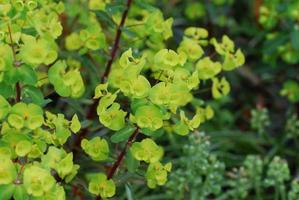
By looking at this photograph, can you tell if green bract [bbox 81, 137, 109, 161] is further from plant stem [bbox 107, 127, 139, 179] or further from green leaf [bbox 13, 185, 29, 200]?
green leaf [bbox 13, 185, 29, 200]

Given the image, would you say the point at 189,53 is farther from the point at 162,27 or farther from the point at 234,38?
the point at 234,38

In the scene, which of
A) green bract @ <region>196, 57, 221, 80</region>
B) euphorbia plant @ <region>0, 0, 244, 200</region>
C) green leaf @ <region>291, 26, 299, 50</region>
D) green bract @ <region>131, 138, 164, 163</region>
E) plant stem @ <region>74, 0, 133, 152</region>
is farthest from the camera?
green leaf @ <region>291, 26, 299, 50</region>

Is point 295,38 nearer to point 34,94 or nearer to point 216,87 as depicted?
point 216,87

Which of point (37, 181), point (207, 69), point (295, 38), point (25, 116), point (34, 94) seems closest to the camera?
point (37, 181)

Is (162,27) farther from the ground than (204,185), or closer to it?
farther from the ground

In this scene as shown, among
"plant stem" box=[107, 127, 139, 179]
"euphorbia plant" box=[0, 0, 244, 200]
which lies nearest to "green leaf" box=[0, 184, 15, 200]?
"euphorbia plant" box=[0, 0, 244, 200]

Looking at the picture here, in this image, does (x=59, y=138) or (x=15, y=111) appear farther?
(x=59, y=138)

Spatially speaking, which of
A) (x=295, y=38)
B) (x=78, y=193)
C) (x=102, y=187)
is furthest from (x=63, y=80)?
(x=295, y=38)

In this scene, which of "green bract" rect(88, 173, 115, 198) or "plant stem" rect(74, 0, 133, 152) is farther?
"plant stem" rect(74, 0, 133, 152)

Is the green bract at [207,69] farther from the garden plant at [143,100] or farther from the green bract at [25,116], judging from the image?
the green bract at [25,116]

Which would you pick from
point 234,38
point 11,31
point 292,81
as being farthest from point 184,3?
point 11,31

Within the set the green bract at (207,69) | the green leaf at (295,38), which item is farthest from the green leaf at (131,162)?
the green leaf at (295,38)
